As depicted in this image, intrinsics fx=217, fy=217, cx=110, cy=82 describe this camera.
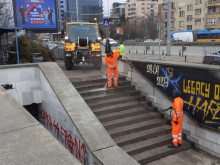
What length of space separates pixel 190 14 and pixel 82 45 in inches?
2244

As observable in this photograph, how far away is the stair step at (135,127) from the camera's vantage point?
6.85 metres

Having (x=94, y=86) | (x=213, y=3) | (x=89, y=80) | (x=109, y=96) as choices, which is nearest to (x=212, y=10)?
(x=213, y=3)

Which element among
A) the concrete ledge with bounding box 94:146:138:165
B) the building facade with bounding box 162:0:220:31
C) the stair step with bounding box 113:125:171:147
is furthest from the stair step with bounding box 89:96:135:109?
the building facade with bounding box 162:0:220:31

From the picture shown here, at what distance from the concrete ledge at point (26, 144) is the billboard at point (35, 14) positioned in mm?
14834

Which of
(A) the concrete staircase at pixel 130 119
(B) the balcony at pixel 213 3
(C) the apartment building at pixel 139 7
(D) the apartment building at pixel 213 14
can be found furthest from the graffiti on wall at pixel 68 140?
(C) the apartment building at pixel 139 7

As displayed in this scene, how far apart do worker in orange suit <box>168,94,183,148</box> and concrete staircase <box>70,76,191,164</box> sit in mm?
244

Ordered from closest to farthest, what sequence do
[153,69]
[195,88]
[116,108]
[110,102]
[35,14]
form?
[195,88], [116,108], [110,102], [153,69], [35,14]

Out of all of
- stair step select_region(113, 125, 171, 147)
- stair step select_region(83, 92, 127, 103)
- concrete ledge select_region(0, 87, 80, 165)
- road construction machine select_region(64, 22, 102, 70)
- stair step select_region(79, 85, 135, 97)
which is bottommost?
stair step select_region(113, 125, 171, 147)

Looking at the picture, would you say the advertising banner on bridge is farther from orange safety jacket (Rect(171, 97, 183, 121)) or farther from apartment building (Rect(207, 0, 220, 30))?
apartment building (Rect(207, 0, 220, 30))

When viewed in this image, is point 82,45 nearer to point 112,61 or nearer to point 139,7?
point 112,61

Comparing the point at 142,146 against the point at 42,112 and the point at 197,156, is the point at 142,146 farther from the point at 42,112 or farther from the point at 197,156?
the point at 42,112

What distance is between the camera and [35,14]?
58.6 feet

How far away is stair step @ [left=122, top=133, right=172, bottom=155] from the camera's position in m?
6.36

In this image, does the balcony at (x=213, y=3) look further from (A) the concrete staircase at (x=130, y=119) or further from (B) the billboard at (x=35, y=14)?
(A) the concrete staircase at (x=130, y=119)
